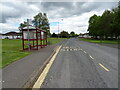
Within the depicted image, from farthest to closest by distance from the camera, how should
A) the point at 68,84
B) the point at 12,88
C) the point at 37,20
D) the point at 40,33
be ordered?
the point at 37,20 → the point at 40,33 → the point at 68,84 → the point at 12,88

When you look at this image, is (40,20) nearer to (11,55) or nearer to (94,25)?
(94,25)

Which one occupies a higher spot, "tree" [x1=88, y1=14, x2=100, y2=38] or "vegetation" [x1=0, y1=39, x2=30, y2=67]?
"tree" [x1=88, y1=14, x2=100, y2=38]

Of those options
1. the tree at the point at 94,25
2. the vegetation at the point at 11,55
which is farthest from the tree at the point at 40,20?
the vegetation at the point at 11,55

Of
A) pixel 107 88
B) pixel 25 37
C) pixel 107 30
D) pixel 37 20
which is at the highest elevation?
pixel 37 20

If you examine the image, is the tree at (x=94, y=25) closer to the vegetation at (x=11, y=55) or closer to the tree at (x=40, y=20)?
the tree at (x=40, y=20)

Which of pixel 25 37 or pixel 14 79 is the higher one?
pixel 25 37

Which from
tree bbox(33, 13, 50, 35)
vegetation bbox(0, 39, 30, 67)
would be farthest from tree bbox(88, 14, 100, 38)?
vegetation bbox(0, 39, 30, 67)

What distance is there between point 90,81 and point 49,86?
1.61m

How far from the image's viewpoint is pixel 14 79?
405 centimetres

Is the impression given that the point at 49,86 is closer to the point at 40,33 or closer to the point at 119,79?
the point at 119,79

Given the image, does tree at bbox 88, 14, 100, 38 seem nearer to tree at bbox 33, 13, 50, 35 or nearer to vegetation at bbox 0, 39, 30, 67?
tree at bbox 33, 13, 50, 35

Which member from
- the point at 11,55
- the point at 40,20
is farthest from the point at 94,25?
the point at 11,55

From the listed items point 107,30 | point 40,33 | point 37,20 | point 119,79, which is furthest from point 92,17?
point 119,79

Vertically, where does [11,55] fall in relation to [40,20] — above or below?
below
